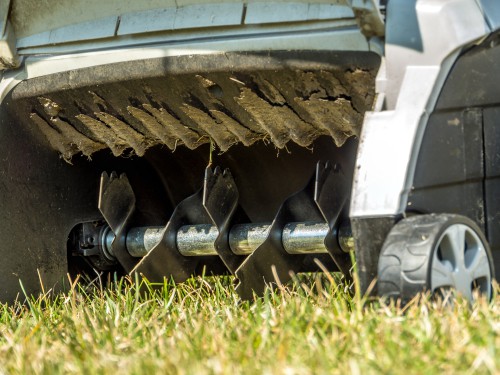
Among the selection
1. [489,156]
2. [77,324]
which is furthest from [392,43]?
[77,324]

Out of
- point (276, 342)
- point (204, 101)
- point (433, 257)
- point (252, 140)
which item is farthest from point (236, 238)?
point (276, 342)

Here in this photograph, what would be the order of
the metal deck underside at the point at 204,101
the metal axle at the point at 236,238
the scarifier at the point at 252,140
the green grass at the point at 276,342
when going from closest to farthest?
1. the green grass at the point at 276,342
2. the scarifier at the point at 252,140
3. the metal deck underside at the point at 204,101
4. the metal axle at the point at 236,238

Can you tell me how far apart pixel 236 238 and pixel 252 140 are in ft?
0.97

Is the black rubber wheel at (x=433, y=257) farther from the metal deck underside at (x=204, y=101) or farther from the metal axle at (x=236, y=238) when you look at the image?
the metal axle at (x=236, y=238)

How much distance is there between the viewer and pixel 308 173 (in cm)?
325

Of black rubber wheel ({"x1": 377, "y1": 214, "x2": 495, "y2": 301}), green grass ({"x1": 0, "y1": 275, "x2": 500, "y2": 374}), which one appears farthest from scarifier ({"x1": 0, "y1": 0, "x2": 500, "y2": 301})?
green grass ({"x1": 0, "y1": 275, "x2": 500, "y2": 374})

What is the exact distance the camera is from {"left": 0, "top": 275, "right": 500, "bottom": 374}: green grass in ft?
5.46

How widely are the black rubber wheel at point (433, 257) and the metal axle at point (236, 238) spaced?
61 cm

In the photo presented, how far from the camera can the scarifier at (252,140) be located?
226 centimetres

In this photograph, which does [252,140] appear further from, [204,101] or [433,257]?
[433,257]

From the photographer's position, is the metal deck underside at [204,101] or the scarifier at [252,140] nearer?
the scarifier at [252,140]

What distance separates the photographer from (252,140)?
Result: 2951 mm

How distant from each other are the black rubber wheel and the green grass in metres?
0.05

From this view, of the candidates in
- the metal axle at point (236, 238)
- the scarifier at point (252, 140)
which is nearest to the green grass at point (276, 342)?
the scarifier at point (252, 140)
